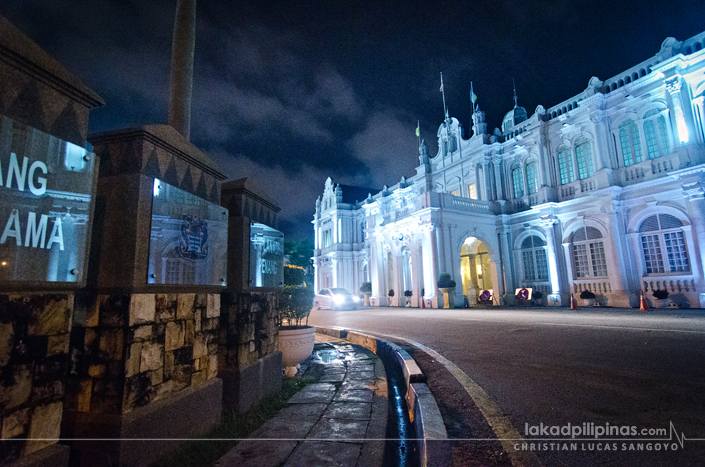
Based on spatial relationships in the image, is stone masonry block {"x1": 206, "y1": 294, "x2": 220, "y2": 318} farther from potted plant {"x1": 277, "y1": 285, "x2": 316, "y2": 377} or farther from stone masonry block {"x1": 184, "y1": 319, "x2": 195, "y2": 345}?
potted plant {"x1": 277, "y1": 285, "x2": 316, "y2": 377}

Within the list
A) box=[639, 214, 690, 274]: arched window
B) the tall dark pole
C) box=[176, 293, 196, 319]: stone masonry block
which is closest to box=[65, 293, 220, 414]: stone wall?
box=[176, 293, 196, 319]: stone masonry block

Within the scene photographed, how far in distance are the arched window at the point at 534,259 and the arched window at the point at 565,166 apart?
146 inches

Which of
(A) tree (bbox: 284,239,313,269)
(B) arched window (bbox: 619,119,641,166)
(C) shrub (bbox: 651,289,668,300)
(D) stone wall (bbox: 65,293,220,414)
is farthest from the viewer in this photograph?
(A) tree (bbox: 284,239,313,269)

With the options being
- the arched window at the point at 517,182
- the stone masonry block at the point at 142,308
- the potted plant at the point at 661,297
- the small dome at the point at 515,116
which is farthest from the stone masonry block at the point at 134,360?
the small dome at the point at 515,116

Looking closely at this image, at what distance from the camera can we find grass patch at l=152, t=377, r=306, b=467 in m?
2.74

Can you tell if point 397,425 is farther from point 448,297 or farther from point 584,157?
point 584,157

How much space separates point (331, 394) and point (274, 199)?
2899mm

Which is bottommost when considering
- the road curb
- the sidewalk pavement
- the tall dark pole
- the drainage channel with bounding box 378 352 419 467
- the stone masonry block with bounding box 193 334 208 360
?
the drainage channel with bounding box 378 352 419 467

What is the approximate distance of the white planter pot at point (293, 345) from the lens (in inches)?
220

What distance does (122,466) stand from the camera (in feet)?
7.77

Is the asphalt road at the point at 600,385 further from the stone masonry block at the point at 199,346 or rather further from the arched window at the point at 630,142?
the arched window at the point at 630,142

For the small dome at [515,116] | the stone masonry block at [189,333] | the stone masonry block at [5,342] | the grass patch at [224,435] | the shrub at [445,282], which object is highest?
the small dome at [515,116]

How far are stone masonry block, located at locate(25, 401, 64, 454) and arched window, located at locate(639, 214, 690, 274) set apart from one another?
20.0 metres

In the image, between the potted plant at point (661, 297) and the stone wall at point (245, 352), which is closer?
the stone wall at point (245, 352)
